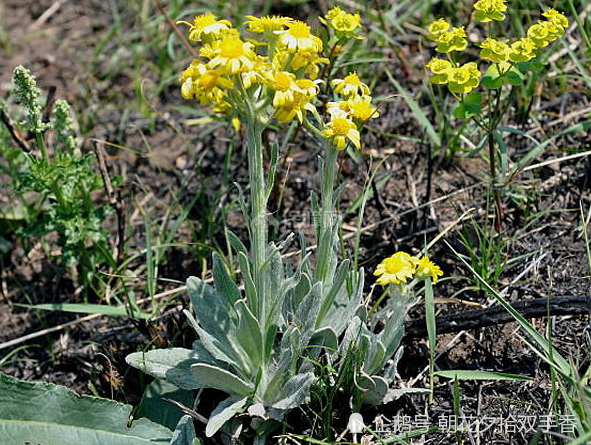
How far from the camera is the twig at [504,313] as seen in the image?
93.4 inches

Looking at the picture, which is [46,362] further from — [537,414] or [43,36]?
[43,36]

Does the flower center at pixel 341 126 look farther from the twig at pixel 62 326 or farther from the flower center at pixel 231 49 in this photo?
the twig at pixel 62 326

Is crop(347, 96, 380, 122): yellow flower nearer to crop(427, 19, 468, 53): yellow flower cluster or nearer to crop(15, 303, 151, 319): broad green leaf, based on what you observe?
crop(427, 19, 468, 53): yellow flower cluster

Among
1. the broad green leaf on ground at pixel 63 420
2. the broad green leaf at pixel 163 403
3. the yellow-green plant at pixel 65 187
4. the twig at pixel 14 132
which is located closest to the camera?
the broad green leaf on ground at pixel 63 420

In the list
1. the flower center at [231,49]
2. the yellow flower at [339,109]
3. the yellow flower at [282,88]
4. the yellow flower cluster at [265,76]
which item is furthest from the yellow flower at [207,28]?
the yellow flower at [339,109]

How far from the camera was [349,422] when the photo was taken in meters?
2.28

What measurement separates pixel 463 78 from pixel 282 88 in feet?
2.92

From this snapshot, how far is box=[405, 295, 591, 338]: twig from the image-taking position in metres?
2.37

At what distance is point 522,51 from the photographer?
2.47 meters

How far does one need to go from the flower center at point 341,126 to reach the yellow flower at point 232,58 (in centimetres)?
35

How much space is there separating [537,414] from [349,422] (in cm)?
62

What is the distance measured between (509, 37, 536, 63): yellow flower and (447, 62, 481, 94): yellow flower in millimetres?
136

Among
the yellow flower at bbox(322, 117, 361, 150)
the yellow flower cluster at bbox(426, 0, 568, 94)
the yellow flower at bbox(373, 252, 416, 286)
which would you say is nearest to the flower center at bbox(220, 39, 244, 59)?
the yellow flower at bbox(322, 117, 361, 150)

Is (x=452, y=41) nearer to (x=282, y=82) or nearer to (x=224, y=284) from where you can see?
(x=282, y=82)
